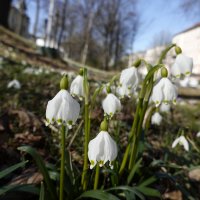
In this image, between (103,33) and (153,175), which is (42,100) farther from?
(103,33)

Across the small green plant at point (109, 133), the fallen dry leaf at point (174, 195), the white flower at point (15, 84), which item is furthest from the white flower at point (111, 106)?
the white flower at point (15, 84)

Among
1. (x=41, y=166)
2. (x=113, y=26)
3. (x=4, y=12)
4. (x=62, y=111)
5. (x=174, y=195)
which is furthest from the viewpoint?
(x=113, y=26)

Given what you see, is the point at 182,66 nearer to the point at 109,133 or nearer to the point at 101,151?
the point at 109,133

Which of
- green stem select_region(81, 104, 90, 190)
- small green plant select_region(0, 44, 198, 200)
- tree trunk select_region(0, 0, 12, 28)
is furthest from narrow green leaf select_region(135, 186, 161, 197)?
tree trunk select_region(0, 0, 12, 28)

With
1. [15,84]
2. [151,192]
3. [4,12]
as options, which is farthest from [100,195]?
[4,12]

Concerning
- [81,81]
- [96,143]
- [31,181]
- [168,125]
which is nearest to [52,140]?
[31,181]

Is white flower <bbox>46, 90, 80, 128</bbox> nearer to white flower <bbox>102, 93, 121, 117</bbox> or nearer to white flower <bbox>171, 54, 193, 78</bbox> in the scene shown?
white flower <bbox>102, 93, 121, 117</bbox>
